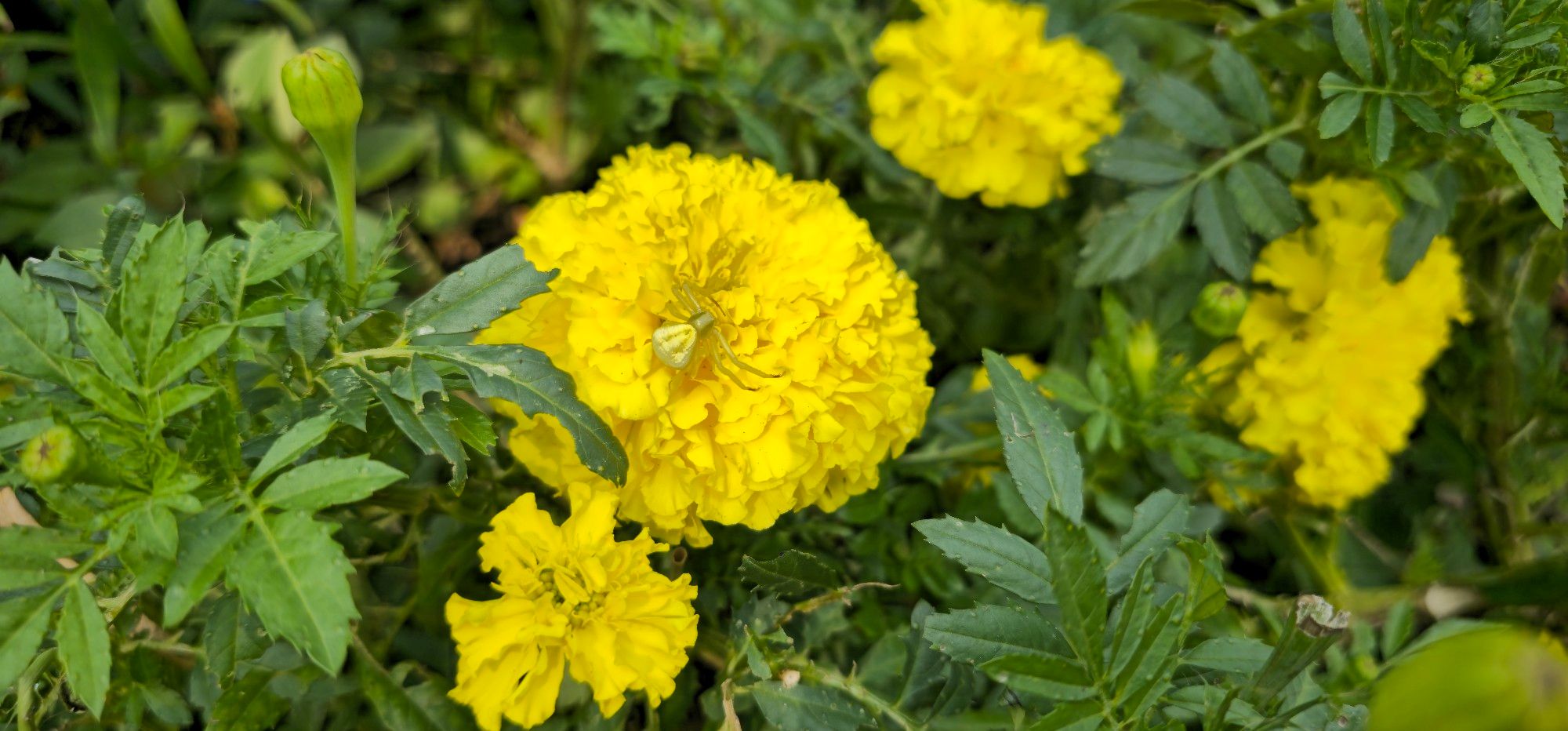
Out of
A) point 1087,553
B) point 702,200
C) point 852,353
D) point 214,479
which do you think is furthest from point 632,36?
point 1087,553

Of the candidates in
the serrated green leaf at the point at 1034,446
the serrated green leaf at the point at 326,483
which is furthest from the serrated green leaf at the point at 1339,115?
the serrated green leaf at the point at 326,483

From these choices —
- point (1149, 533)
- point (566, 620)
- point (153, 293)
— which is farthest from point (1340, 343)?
point (153, 293)

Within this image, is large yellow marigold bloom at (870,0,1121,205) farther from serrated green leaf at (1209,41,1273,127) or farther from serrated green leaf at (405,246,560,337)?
serrated green leaf at (405,246,560,337)

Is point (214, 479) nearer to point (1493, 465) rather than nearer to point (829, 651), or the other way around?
point (829, 651)

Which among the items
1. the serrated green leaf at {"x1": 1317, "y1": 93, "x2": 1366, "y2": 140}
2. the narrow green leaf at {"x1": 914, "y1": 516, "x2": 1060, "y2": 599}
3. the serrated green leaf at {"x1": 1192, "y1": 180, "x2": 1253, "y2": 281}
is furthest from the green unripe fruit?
the serrated green leaf at {"x1": 1192, "y1": 180, "x2": 1253, "y2": 281}

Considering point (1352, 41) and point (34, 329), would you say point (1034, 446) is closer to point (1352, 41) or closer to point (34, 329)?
point (1352, 41)

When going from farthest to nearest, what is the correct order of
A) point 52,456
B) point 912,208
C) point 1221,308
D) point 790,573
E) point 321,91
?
point 912,208
point 1221,308
point 790,573
point 321,91
point 52,456

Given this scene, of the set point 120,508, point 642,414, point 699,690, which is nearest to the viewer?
point 120,508
